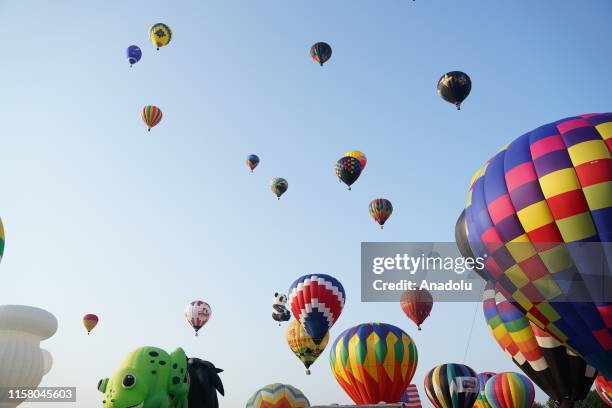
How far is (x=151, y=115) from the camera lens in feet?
83.3

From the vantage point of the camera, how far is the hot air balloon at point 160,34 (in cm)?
2700

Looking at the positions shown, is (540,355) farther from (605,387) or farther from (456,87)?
(456,87)

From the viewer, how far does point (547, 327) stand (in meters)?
11.9

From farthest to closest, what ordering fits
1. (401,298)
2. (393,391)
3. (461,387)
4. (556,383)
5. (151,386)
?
(401,298) < (461,387) < (393,391) < (556,383) < (151,386)

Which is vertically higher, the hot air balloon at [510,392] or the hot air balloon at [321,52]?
the hot air balloon at [321,52]

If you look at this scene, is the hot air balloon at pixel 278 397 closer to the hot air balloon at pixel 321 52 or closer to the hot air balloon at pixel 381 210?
the hot air balloon at pixel 381 210

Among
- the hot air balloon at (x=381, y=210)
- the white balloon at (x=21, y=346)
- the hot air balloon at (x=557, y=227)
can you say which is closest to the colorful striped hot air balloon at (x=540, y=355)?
the hot air balloon at (x=557, y=227)

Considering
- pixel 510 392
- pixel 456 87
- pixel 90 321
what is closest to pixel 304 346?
pixel 510 392

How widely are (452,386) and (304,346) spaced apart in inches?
328

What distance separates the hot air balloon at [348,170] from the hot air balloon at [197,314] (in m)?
10.6

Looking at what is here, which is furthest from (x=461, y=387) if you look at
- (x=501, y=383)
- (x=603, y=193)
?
(x=603, y=193)

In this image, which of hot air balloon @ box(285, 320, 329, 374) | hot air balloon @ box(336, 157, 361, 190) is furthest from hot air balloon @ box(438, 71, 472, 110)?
hot air balloon @ box(285, 320, 329, 374)

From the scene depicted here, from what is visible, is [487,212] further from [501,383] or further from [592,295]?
[501,383]

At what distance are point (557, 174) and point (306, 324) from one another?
14753 millimetres
